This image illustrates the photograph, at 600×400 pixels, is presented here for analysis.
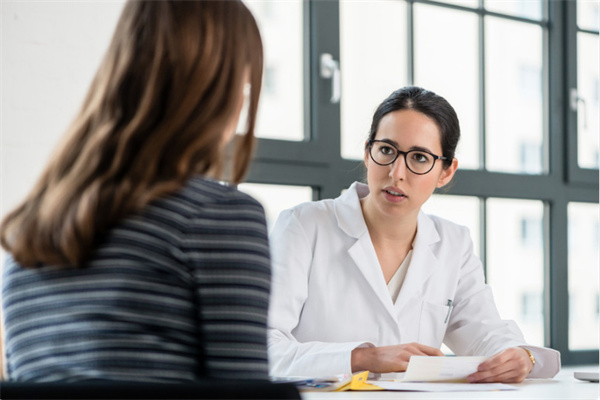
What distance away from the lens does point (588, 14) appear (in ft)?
11.0

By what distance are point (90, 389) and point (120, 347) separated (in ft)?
0.56

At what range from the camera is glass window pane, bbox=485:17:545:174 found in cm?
317

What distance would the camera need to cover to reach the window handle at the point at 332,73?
8.71ft

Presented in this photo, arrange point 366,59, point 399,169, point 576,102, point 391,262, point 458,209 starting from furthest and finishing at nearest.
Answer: point 576,102 < point 458,209 < point 366,59 < point 391,262 < point 399,169

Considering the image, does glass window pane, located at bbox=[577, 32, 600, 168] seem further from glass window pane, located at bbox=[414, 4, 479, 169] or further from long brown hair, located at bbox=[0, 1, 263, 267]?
long brown hair, located at bbox=[0, 1, 263, 267]

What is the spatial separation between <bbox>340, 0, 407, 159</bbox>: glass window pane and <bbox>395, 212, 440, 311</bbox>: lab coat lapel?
545 millimetres

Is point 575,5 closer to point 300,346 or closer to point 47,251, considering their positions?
point 300,346

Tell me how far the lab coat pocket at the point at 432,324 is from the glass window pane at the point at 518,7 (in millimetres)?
1526

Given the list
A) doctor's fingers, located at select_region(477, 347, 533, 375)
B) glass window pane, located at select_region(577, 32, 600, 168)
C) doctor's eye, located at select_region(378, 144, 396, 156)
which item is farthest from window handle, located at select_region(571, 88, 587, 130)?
doctor's fingers, located at select_region(477, 347, 533, 375)

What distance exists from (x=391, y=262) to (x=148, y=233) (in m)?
1.44

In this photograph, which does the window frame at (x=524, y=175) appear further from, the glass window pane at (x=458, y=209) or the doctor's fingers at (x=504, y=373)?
the doctor's fingers at (x=504, y=373)

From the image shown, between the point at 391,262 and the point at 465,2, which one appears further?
the point at 465,2

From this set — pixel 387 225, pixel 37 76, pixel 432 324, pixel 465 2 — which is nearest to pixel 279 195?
pixel 387 225

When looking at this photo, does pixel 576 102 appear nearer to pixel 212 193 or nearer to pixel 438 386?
pixel 438 386
